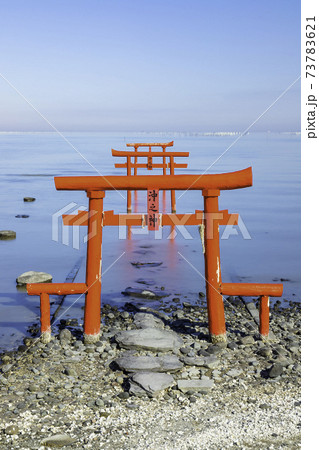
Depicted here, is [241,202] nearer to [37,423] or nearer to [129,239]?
[129,239]

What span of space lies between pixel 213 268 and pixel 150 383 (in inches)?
71.2

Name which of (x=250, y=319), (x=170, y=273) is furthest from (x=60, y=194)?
(x=250, y=319)

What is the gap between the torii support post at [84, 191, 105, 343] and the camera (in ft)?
21.6

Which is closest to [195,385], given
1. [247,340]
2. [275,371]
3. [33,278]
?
[275,371]

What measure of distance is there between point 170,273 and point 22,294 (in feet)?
9.33

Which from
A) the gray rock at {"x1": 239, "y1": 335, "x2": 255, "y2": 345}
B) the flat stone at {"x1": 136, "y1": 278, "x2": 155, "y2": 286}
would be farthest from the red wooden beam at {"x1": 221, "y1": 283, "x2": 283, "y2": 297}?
the flat stone at {"x1": 136, "y1": 278, "x2": 155, "y2": 286}

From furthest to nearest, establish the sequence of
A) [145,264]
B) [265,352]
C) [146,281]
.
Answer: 1. [145,264]
2. [146,281]
3. [265,352]

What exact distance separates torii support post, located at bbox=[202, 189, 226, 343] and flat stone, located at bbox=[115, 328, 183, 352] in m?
0.50

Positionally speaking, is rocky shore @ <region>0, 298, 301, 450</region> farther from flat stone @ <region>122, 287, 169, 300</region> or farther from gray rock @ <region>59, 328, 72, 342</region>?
flat stone @ <region>122, 287, 169, 300</region>

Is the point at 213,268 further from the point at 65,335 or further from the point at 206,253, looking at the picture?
the point at 65,335

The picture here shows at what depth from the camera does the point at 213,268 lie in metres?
6.61

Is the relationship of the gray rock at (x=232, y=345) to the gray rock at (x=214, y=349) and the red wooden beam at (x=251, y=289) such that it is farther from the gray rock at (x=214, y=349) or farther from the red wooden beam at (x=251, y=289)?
the red wooden beam at (x=251, y=289)

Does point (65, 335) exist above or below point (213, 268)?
below

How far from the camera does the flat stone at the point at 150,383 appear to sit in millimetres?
5285
